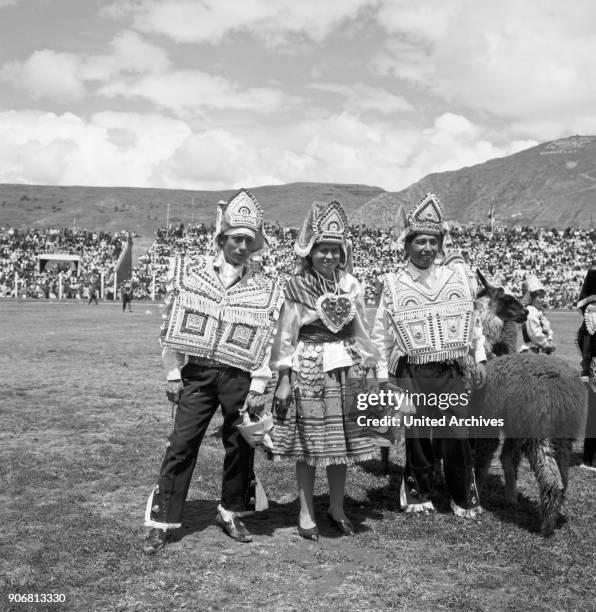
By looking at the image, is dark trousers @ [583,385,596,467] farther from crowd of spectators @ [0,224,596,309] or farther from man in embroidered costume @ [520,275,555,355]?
crowd of spectators @ [0,224,596,309]

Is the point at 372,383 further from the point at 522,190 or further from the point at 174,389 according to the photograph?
the point at 522,190

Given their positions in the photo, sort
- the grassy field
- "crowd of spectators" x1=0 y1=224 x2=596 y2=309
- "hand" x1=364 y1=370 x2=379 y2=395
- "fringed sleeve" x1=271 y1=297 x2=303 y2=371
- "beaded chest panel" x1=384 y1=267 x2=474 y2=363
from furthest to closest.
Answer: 1. "crowd of spectators" x1=0 y1=224 x2=596 y2=309
2. "beaded chest panel" x1=384 y1=267 x2=474 y2=363
3. "hand" x1=364 y1=370 x2=379 y2=395
4. "fringed sleeve" x1=271 y1=297 x2=303 y2=371
5. the grassy field

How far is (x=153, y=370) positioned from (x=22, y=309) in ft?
74.3

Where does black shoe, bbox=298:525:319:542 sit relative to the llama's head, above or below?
below

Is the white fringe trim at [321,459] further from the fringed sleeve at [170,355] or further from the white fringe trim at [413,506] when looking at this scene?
the fringed sleeve at [170,355]

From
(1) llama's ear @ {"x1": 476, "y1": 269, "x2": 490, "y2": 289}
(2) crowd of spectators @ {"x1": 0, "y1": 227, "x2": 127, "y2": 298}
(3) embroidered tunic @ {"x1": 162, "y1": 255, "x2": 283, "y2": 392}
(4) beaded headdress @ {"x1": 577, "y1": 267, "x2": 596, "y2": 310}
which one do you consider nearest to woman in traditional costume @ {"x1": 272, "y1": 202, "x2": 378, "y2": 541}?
(3) embroidered tunic @ {"x1": 162, "y1": 255, "x2": 283, "y2": 392}

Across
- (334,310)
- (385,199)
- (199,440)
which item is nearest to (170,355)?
(199,440)

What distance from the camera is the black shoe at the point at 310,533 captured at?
4.48 meters

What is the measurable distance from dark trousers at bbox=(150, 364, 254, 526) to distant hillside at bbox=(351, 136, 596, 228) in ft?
337

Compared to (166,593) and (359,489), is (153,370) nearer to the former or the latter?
(359,489)

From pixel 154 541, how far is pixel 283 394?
1.26 m

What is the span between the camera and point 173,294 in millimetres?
4492

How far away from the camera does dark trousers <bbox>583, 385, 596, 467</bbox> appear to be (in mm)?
6281

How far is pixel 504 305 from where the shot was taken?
238 inches
